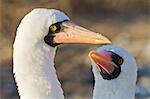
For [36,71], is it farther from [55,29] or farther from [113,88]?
[113,88]

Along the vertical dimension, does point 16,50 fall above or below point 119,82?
above

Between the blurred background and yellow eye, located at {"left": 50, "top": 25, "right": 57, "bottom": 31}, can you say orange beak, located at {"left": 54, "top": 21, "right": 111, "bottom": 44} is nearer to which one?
yellow eye, located at {"left": 50, "top": 25, "right": 57, "bottom": 31}

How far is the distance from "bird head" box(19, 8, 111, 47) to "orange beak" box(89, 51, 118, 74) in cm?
33

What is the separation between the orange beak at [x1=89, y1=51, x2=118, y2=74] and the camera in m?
3.22

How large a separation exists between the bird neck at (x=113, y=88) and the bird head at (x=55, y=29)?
1.79 feet

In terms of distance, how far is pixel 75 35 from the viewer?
9.45 ft

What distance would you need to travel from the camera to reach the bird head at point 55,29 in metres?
2.82

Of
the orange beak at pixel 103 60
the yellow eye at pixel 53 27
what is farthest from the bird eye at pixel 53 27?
the orange beak at pixel 103 60

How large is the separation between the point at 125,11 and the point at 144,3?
387 mm

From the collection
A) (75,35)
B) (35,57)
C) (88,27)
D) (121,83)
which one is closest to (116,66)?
(121,83)

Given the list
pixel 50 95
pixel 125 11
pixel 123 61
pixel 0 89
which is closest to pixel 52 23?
pixel 50 95

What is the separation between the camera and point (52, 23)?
2.86 meters

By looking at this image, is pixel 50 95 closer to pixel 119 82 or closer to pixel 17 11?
pixel 119 82

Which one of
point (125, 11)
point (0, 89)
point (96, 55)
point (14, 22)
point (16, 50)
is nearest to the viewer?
point (16, 50)
